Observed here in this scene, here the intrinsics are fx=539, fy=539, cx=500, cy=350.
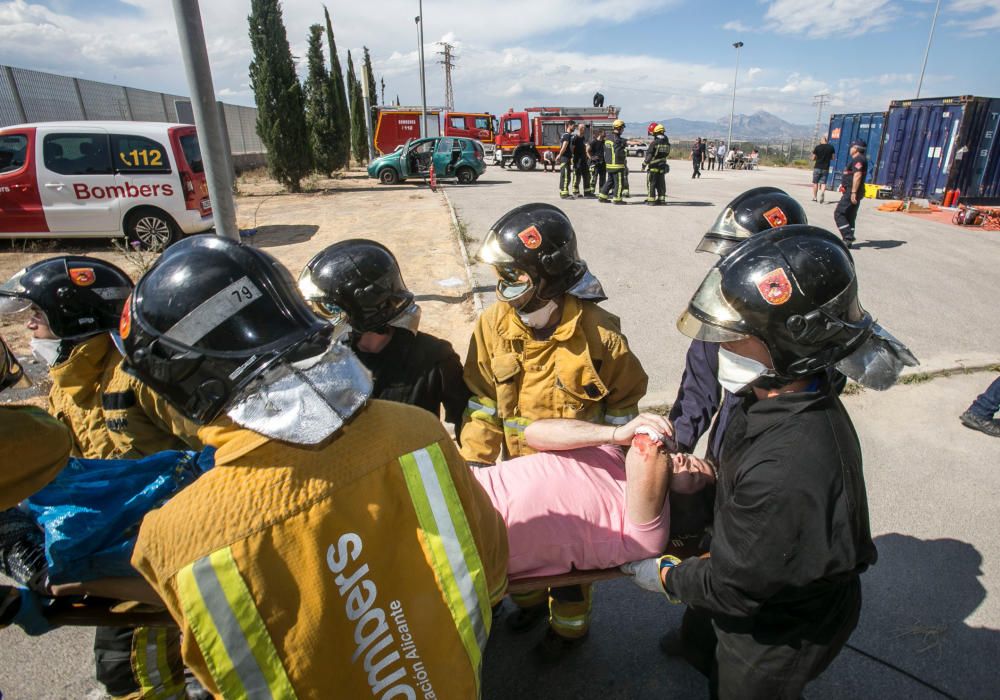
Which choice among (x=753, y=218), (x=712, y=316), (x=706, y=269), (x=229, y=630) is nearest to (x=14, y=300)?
(x=229, y=630)

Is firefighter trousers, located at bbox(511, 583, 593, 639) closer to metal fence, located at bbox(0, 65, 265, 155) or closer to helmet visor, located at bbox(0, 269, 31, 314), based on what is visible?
helmet visor, located at bbox(0, 269, 31, 314)

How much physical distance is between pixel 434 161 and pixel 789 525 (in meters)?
20.5

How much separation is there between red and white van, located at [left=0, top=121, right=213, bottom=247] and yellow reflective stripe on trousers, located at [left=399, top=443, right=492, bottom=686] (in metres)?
10.1

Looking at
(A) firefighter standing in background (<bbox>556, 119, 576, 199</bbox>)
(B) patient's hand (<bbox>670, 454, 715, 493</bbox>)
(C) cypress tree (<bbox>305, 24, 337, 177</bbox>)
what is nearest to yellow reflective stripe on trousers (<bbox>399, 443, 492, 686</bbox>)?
(B) patient's hand (<bbox>670, 454, 715, 493</bbox>)

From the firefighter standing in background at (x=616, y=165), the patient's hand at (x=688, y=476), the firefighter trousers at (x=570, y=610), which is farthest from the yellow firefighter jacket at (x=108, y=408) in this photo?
the firefighter standing in background at (x=616, y=165)

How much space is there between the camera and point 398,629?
1027mm

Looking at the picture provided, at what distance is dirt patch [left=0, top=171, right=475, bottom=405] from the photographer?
20.8 ft

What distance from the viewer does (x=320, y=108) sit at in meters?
22.5

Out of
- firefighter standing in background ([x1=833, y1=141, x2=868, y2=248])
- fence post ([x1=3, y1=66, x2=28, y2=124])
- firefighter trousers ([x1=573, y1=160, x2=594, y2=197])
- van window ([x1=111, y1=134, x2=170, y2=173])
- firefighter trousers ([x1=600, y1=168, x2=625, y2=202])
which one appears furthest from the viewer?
firefighter trousers ([x1=573, y1=160, x2=594, y2=197])

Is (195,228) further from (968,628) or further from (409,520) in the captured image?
(968,628)

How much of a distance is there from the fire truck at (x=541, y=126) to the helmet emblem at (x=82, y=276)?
87.0 feet

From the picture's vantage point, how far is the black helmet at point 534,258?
2311 mm

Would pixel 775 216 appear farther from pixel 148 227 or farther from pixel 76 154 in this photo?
pixel 76 154

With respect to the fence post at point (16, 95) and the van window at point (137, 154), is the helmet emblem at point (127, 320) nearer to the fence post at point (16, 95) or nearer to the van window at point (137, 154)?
the van window at point (137, 154)
